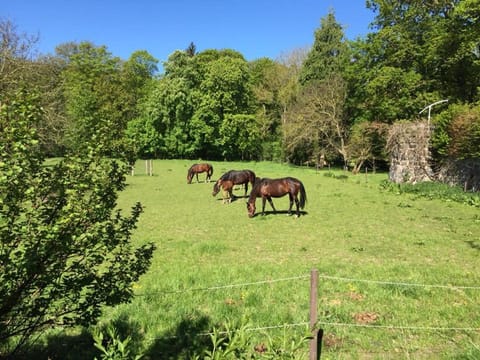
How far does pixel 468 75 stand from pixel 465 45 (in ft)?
11.9

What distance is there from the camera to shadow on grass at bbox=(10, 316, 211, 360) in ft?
15.0

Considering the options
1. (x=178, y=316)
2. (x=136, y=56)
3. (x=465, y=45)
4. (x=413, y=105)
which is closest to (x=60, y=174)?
(x=178, y=316)

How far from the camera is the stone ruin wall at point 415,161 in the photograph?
68.7 feet

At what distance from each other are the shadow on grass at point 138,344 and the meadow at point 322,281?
2cm

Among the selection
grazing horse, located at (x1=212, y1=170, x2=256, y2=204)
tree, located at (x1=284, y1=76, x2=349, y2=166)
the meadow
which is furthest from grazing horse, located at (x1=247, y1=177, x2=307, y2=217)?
tree, located at (x1=284, y1=76, x2=349, y2=166)

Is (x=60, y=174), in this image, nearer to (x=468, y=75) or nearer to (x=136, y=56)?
(x=468, y=75)

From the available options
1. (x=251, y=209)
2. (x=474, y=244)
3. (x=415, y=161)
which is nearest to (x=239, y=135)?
(x=415, y=161)

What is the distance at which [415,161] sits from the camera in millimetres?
23281

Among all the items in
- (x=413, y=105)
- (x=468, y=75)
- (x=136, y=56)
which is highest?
(x=136, y=56)

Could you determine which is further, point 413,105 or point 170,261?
point 413,105

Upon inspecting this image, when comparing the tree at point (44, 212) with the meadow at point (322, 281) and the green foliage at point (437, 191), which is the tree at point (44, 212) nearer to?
the meadow at point (322, 281)

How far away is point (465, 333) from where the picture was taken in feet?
16.6

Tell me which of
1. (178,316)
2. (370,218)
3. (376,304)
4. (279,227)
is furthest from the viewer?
(370,218)

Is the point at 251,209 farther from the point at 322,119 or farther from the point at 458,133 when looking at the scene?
the point at 322,119
